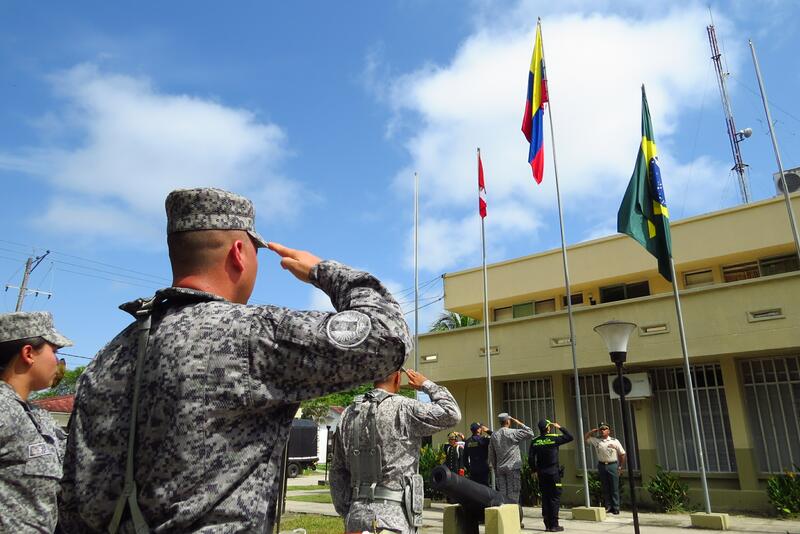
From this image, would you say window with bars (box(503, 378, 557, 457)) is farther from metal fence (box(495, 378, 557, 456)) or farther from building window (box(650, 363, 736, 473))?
building window (box(650, 363, 736, 473))

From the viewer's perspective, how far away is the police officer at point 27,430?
2.69m

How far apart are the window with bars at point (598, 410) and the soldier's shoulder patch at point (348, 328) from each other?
14.8 m

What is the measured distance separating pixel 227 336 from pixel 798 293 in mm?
13842

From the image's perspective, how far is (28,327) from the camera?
3.10m

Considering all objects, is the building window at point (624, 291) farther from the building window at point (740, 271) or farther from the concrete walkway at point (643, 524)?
the concrete walkway at point (643, 524)

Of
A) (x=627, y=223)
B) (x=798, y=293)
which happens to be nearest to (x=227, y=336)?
(x=627, y=223)

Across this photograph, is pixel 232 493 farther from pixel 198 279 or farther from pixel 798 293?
pixel 798 293

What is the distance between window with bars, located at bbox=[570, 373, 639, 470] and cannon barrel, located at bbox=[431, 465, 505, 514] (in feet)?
31.7

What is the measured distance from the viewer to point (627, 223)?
40.9ft

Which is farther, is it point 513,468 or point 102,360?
point 513,468

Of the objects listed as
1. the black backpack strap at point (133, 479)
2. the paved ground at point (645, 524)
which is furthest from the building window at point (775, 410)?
the black backpack strap at point (133, 479)

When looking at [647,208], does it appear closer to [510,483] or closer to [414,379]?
[510,483]

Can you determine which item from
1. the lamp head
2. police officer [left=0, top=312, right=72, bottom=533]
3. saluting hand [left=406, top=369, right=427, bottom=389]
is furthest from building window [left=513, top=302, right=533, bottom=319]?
police officer [left=0, top=312, right=72, bottom=533]

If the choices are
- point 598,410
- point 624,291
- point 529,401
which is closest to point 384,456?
point 598,410
